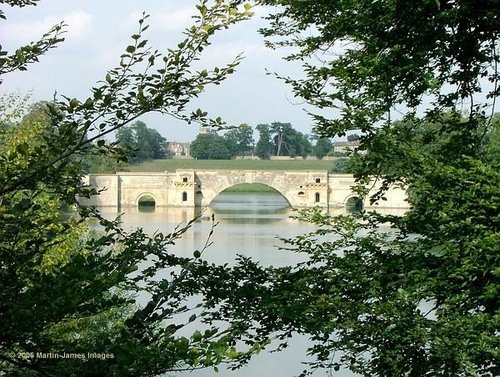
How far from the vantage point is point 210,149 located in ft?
296

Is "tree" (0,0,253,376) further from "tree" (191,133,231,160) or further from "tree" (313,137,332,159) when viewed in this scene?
"tree" (191,133,231,160)

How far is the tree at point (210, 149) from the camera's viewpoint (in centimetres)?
8919

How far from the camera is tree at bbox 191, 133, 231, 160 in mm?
89188

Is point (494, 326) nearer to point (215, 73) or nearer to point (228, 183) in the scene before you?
point (215, 73)

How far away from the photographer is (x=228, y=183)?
59125 millimetres

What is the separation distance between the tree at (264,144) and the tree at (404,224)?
84.5 metres

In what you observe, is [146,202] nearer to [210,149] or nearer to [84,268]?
[210,149]

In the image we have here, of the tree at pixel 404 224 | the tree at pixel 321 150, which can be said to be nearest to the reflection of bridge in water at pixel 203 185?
the tree at pixel 321 150

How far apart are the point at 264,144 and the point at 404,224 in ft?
283

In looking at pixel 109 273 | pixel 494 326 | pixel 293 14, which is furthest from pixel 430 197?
pixel 109 273

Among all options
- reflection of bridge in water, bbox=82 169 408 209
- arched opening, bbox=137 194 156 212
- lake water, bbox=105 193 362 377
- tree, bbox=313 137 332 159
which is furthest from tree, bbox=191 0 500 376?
tree, bbox=313 137 332 159

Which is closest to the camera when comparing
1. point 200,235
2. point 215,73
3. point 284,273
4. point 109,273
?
point 109,273

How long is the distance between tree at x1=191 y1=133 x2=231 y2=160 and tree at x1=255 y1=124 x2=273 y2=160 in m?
3.73

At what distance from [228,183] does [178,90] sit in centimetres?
5678
